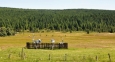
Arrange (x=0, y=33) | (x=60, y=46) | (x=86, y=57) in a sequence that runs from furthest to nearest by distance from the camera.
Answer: (x=0, y=33), (x=60, y=46), (x=86, y=57)

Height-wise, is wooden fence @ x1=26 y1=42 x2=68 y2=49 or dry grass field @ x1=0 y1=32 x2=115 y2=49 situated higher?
wooden fence @ x1=26 y1=42 x2=68 y2=49

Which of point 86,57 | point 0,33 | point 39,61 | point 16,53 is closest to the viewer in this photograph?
point 39,61

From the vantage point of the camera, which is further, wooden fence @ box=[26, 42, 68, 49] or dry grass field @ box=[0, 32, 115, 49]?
dry grass field @ box=[0, 32, 115, 49]

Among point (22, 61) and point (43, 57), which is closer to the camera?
point (22, 61)

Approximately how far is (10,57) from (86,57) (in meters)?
11.3

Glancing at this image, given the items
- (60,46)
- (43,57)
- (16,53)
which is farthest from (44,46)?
(43,57)

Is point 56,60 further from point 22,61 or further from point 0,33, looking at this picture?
point 0,33

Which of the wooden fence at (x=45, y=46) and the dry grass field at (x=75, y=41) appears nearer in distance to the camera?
the wooden fence at (x=45, y=46)

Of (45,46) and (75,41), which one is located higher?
(45,46)

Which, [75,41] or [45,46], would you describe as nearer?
[45,46]

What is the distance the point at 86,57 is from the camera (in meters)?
42.1

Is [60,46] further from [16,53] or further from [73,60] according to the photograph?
[73,60]

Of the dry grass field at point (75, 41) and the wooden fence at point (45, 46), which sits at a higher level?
the wooden fence at point (45, 46)

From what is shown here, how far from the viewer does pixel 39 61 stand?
39344 millimetres
